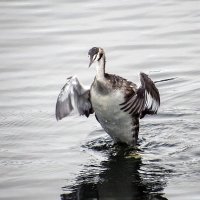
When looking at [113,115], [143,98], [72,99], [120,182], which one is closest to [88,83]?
[72,99]

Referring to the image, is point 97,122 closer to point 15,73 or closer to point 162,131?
point 162,131

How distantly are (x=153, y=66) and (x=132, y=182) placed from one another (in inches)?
205

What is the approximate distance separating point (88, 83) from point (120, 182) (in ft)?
14.2

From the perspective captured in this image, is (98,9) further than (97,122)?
Yes

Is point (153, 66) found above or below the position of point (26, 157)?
above

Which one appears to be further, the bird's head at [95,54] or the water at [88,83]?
the bird's head at [95,54]

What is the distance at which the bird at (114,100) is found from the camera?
36.7 feet

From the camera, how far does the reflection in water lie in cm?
967

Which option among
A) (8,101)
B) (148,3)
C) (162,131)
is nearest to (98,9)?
(148,3)

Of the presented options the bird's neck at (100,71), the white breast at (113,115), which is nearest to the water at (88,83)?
the white breast at (113,115)

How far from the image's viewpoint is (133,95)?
11.3 metres

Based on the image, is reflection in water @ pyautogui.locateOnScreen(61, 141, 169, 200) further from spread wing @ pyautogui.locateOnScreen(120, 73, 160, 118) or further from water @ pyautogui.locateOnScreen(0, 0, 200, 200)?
spread wing @ pyautogui.locateOnScreen(120, 73, 160, 118)

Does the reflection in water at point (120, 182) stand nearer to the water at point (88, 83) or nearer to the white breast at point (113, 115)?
the water at point (88, 83)

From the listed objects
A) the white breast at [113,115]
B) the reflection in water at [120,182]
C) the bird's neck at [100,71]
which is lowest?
the reflection in water at [120,182]
